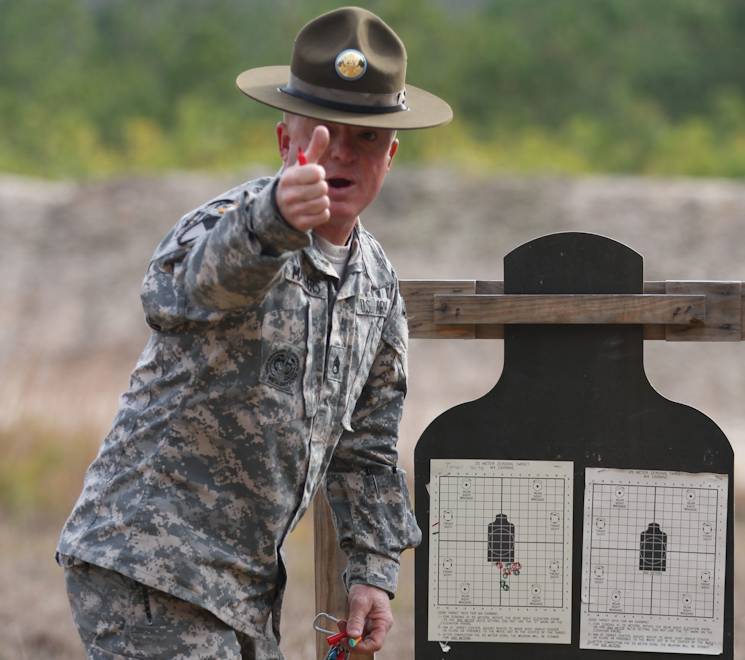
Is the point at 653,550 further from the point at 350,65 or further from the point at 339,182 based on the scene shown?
the point at 350,65

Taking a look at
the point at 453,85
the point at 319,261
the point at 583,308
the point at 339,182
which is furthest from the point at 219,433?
the point at 453,85

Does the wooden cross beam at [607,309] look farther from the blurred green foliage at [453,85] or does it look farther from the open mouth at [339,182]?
the blurred green foliage at [453,85]

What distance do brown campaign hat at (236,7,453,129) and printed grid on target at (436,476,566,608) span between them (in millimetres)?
1061

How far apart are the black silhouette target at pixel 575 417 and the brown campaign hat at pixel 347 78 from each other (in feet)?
2.58

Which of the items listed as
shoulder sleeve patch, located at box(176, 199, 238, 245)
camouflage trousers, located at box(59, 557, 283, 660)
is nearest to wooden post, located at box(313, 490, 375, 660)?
camouflage trousers, located at box(59, 557, 283, 660)

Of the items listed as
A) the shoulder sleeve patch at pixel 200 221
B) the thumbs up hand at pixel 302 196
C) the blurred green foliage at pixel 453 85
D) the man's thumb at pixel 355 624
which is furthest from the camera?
the blurred green foliage at pixel 453 85

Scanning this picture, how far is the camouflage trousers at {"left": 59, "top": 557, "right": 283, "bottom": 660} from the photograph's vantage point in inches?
82.1

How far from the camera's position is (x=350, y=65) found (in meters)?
2.18

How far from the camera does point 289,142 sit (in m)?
2.21

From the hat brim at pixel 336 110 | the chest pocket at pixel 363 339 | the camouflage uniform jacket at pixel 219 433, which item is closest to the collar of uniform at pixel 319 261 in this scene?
the camouflage uniform jacket at pixel 219 433

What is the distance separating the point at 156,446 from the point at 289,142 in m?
0.56

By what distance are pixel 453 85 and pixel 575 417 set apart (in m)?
20.0

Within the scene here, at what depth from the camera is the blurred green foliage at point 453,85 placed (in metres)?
19.1

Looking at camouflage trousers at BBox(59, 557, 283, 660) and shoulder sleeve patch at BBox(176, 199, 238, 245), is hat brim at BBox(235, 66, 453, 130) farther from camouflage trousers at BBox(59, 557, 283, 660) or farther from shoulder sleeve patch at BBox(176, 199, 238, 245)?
camouflage trousers at BBox(59, 557, 283, 660)
